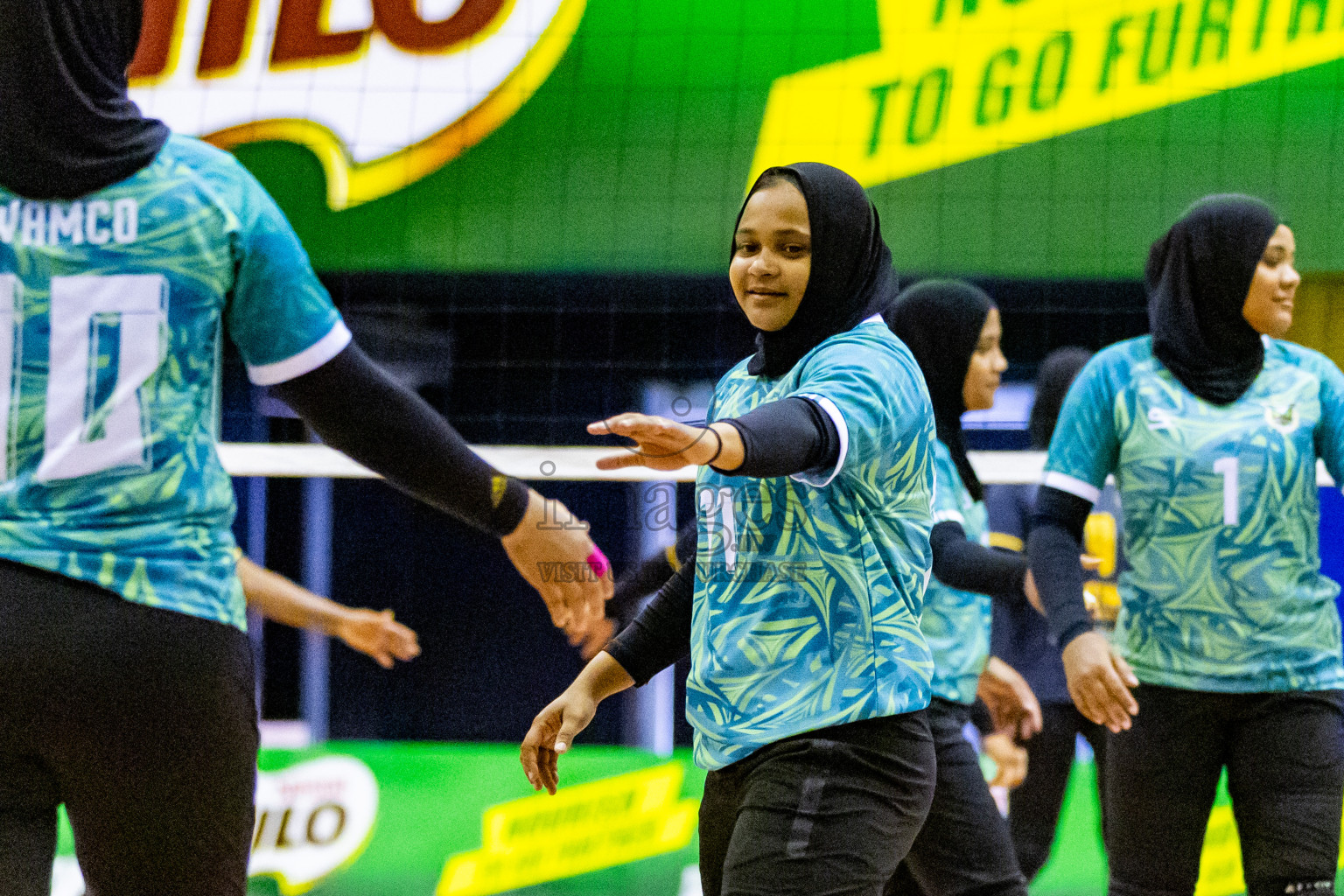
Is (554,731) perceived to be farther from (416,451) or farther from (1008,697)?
→ (1008,697)

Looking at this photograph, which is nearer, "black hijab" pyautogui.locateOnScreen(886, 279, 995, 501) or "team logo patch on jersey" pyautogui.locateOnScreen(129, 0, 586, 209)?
"black hijab" pyautogui.locateOnScreen(886, 279, 995, 501)

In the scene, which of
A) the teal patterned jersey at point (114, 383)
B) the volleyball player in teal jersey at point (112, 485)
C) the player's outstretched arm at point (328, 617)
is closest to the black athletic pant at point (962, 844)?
the player's outstretched arm at point (328, 617)

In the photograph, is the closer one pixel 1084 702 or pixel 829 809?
pixel 829 809

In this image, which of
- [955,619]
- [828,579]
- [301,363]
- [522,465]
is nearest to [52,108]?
[301,363]

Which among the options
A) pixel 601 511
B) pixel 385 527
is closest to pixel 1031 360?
pixel 601 511

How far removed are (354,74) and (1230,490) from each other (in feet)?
9.77

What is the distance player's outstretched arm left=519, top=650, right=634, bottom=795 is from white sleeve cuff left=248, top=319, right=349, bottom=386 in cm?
69

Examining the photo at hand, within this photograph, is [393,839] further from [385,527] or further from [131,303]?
[131,303]

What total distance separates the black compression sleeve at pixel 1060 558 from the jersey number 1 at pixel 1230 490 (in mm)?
288

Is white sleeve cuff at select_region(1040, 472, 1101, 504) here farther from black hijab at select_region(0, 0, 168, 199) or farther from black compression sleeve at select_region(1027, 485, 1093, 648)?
black hijab at select_region(0, 0, 168, 199)

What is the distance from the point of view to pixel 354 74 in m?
4.48

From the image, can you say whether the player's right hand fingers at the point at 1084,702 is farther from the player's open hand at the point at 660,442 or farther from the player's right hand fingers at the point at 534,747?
the player's open hand at the point at 660,442

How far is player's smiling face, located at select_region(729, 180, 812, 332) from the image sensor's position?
6.87 ft

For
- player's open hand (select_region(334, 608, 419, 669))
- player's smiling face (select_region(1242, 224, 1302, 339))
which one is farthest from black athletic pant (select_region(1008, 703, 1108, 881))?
player's open hand (select_region(334, 608, 419, 669))
